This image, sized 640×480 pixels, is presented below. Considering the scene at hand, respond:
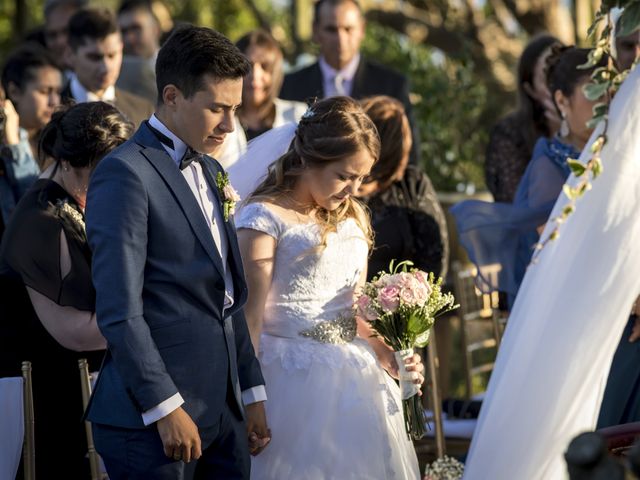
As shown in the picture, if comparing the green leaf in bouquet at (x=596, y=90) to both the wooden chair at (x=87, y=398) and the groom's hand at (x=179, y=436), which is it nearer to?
the groom's hand at (x=179, y=436)

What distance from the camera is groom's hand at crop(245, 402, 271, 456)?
12.4ft

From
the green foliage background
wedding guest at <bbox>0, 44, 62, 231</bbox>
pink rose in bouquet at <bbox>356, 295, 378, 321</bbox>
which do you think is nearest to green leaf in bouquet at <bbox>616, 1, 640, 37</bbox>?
pink rose in bouquet at <bbox>356, 295, 378, 321</bbox>

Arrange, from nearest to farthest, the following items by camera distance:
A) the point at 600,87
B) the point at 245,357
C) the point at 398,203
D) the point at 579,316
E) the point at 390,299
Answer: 1. the point at 600,87
2. the point at 579,316
3. the point at 245,357
4. the point at 390,299
5. the point at 398,203

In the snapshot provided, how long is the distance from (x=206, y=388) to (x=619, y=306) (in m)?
1.14

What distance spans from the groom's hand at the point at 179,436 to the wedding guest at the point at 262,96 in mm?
3256

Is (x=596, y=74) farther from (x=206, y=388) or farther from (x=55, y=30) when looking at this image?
(x=55, y=30)

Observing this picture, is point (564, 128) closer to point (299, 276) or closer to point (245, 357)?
point (299, 276)

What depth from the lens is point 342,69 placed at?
7.29 metres

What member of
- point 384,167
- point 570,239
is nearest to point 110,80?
point 384,167

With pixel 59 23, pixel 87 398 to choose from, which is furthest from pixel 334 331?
pixel 59 23

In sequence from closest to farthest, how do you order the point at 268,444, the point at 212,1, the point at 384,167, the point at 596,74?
the point at 596,74, the point at 268,444, the point at 384,167, the point at 212,1

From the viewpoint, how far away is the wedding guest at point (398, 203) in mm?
5402

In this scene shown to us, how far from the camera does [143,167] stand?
331 cm

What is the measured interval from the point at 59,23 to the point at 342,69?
194 cm
